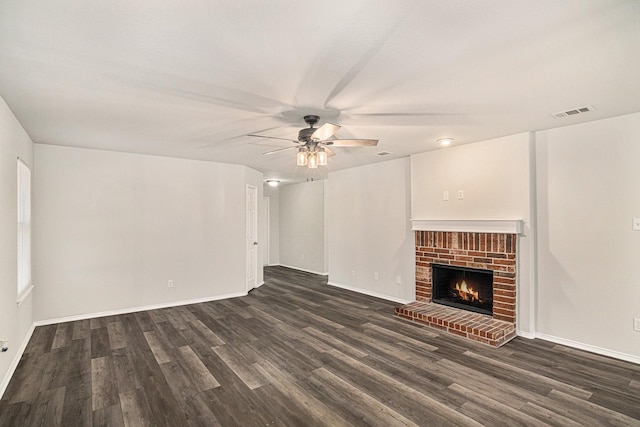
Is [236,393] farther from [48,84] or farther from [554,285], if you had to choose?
[554,285]

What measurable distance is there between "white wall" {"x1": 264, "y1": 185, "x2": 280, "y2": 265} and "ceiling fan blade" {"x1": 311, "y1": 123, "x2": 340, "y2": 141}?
23.7ft

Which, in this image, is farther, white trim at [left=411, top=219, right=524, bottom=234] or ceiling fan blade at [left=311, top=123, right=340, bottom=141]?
white trim at [left=411, top=219, right=524, bottom=234]

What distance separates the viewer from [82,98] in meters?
2.85

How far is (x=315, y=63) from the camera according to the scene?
2223 mm

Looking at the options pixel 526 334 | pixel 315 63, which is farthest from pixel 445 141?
pixel 315 63

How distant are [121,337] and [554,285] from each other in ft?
17.3

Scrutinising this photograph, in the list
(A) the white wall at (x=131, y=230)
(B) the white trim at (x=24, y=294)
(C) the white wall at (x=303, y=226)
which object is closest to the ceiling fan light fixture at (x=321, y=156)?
(A) the white wall at (x=131, y=230)

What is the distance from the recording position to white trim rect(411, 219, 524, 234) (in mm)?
4135

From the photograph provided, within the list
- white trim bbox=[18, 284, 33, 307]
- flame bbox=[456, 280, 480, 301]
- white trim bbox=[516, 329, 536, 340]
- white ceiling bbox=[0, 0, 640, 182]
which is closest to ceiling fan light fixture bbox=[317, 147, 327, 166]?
white ceiling bbox=[0, 0, 640, 182]

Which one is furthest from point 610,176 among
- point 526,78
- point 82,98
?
point 82,98

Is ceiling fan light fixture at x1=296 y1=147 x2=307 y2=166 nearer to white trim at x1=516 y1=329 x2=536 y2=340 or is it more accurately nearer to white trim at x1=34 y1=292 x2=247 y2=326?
white trim at x1=516 y1=329 x2=536 y2=340

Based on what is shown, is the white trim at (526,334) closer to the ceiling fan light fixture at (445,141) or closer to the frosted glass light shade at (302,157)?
the ceiling fan light fixture at (445,141)

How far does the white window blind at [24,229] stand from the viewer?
3.88 m

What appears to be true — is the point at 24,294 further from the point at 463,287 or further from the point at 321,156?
the point at 463,287
